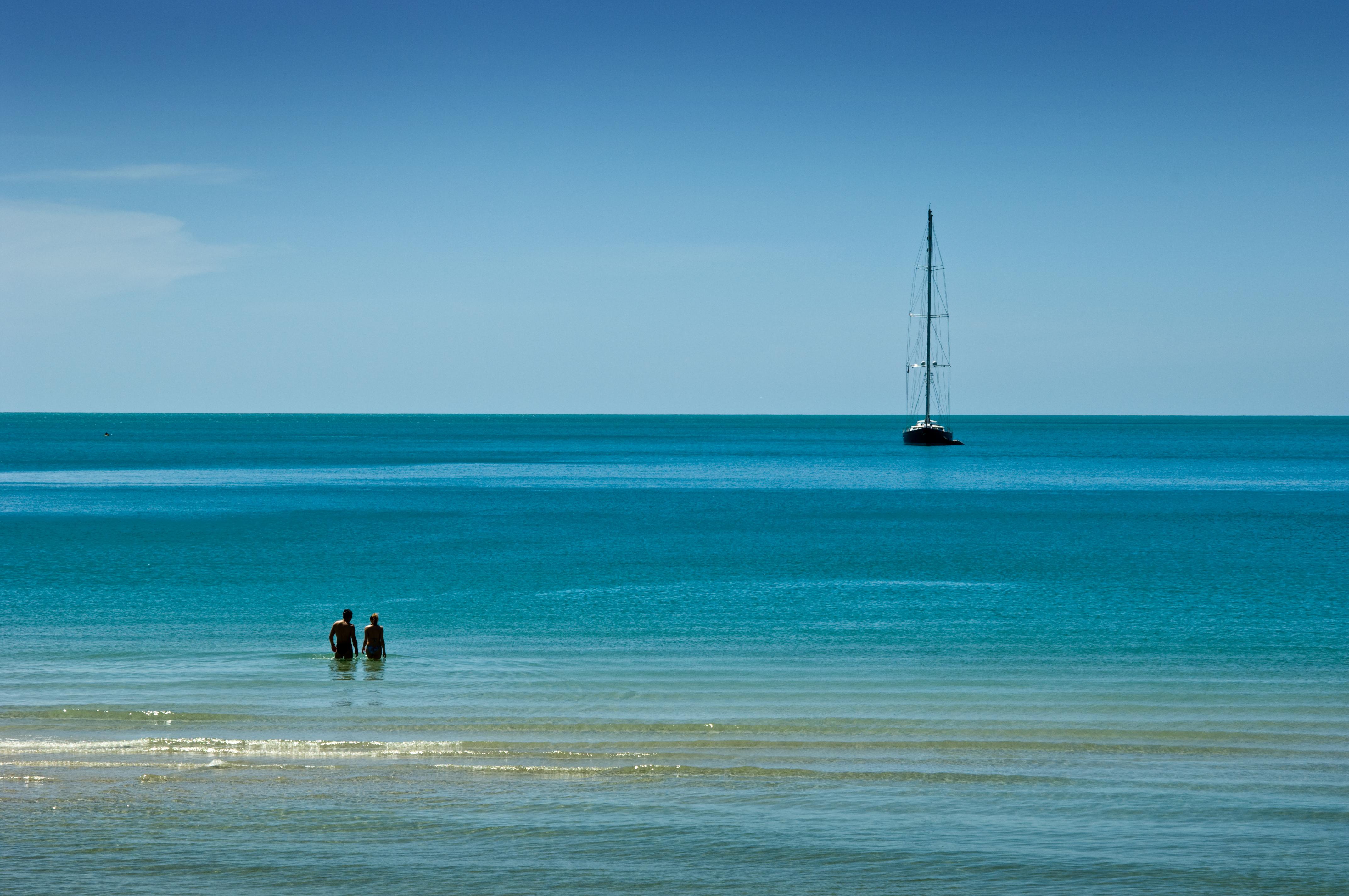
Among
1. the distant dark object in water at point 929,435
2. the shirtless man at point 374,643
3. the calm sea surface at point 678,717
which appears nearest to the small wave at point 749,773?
the calm sea surface at point 678,717

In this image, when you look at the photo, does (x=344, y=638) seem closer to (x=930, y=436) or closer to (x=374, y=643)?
(x=374, y=643)

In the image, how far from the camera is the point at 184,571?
1558 inches

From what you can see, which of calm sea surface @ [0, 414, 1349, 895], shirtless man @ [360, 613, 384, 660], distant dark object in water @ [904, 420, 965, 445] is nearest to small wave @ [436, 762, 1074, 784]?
calm sea surface @ [0, 414, 1349, 895]

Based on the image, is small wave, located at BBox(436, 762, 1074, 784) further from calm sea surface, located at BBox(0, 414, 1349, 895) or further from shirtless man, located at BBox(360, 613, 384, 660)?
shirtless man, located at BBox(360, 613, 384, 660)

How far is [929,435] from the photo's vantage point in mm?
142125

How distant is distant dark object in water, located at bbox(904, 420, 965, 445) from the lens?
142 meters

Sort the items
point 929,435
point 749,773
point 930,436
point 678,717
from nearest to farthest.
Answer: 1. point 749,773
2. point 678,717
3. point 930,436
4. point 929,435

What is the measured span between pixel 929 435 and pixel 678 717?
127 metres

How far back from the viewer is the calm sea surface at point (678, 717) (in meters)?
11.8

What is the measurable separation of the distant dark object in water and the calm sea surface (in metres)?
90.2

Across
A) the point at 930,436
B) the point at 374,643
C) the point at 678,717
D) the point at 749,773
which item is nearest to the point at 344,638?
the point at 374,643

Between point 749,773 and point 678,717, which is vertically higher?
point 749,773

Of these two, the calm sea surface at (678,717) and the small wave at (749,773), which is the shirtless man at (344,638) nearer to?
the calm sea surface at (678,717)

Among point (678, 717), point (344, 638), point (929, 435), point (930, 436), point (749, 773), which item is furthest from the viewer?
point (929, 435)
